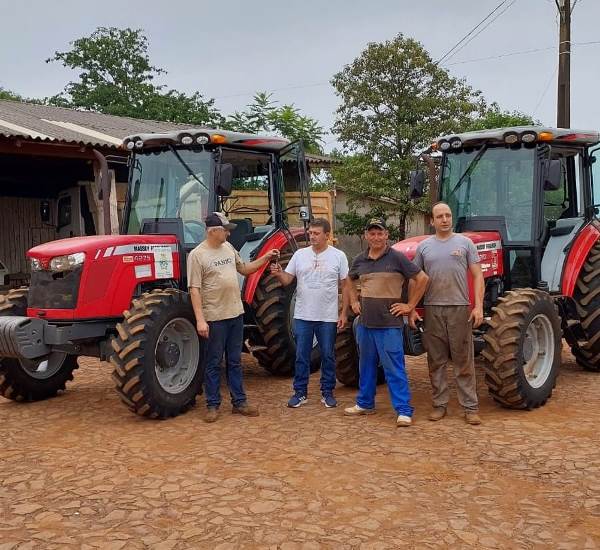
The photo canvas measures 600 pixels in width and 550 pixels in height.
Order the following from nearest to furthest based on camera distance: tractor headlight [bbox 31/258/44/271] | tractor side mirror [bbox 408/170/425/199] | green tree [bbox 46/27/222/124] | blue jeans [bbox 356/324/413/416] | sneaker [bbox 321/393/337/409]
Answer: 1. blue jeans [bbox 356/324/413/416]
2. tractor headlight [bbox 31/258/44/271]
3. sneaker [bbox 321/393/337/409]
4. tractor side mirror [bbox 408/170/425/199]
5. green tree [bbox 46/27/222/124]

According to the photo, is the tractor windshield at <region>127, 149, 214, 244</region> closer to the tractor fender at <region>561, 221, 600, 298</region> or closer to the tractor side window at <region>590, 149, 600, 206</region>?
the tractor fender at <region>561, 221, 600, 298</region>

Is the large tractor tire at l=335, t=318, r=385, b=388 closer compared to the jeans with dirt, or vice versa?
the jeans with dirt

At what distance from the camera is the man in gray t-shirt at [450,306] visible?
529cm

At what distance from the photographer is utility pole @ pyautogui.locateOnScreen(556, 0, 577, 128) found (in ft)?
42.3

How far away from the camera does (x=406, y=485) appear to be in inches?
160

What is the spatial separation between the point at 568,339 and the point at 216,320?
372cm

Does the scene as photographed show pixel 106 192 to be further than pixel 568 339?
No

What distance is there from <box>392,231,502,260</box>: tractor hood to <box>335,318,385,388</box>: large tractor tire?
827mm

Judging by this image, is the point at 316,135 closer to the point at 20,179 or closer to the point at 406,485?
the point at 20,179

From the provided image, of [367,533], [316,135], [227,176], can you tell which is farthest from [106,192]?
[316,135]

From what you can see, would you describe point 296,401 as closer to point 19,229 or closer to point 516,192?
point 516,192

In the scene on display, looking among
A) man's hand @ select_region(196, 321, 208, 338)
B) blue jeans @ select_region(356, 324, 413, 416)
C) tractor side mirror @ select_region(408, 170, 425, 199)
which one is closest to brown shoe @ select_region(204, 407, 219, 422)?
man's hand @ select_region(196, 321, 208, 338)

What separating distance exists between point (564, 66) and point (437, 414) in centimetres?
1011

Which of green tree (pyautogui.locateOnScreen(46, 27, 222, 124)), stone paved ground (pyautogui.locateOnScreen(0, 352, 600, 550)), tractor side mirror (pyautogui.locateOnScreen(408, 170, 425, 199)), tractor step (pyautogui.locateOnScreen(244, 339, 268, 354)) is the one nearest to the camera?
stone paved ground (pyautogui.locateOnScreen(0, 352, 600, 550))
